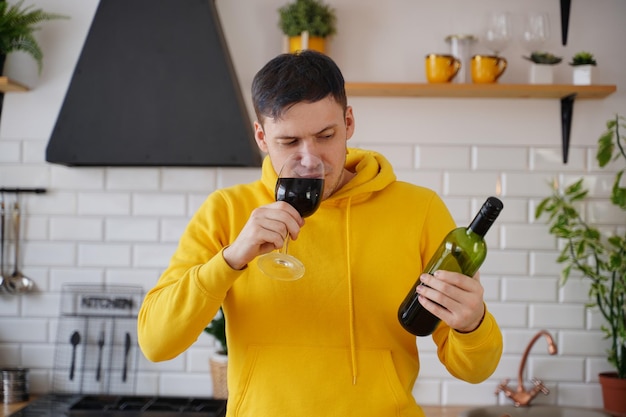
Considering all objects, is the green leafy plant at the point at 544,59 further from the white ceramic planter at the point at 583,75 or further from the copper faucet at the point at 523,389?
the copper faucet at the point at 523,389

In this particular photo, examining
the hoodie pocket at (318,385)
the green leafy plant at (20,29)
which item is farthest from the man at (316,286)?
the green leafy plant at (20,29)

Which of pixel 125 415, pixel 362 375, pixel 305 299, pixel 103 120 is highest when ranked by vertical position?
pixel 103 120

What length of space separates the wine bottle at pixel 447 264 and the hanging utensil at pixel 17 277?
2.00 meters

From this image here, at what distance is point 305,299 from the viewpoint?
1574 millimetres

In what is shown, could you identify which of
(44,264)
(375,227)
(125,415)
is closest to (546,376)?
(125,415)

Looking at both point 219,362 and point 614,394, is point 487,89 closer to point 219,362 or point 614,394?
point 614,394

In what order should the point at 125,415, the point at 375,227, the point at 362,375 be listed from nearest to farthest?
1. the point at 362,375
2. the point at 375,227
3. the point at 125,415

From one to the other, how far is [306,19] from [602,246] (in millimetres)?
1273

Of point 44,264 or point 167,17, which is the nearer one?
point 167,17

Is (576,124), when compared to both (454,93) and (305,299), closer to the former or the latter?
(454,93)

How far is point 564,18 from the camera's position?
299 centimetres

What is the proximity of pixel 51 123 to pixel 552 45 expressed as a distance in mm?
1844

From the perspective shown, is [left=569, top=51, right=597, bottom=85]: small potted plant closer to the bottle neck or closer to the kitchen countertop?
the kitchen countertop

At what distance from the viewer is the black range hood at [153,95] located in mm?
2871
